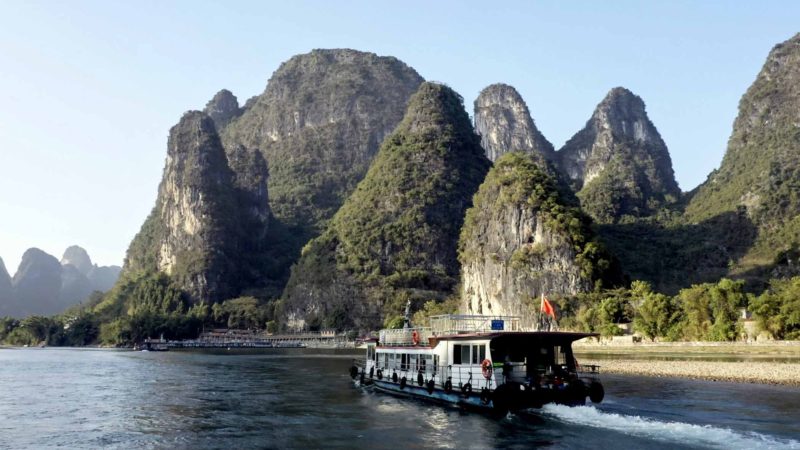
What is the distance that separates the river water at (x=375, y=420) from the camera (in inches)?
1105

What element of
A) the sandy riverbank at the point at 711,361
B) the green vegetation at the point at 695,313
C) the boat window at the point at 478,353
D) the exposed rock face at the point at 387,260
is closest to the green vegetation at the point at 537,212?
the green vegetation at the point at 695,313

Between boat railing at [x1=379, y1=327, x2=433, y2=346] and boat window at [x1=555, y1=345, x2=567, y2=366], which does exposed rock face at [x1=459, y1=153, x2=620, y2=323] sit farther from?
boat window at [x1=555, y1=345, x2=567, y2=366]

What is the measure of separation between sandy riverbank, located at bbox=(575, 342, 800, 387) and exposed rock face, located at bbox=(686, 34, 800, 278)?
244ft

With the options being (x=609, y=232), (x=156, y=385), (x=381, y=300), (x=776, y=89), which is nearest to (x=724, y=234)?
(x=609, y=232)

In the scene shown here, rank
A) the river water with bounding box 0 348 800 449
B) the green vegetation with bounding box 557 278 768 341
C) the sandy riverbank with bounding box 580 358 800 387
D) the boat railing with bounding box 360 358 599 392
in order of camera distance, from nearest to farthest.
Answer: the river water with bounding box 0 348 800 449
the boat railing with bounding box 360 358 599 392
the sandy riverbank with bounding box 580 358 800 387
the green vegetation with bounding box 557 278 768 341

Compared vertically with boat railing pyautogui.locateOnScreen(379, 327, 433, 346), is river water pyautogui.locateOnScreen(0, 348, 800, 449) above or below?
below

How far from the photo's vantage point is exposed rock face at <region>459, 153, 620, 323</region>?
371 feet

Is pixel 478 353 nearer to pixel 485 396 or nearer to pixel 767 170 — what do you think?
pixel 485 396

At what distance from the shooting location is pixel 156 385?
57438 millimetres

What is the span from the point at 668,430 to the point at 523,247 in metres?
96.3

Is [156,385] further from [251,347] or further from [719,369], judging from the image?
[251,347]

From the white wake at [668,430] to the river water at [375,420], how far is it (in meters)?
0.05

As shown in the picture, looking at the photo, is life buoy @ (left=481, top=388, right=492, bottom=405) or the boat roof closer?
life buoy @ (left=481, top=388, right=492, bottom=405)

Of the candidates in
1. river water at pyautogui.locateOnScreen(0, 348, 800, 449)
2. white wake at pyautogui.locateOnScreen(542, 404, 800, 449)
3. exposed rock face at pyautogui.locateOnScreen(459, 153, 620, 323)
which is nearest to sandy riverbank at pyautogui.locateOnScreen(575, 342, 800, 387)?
river water at pyautogui.locateOnScreen(0, 348, 800, 449)
